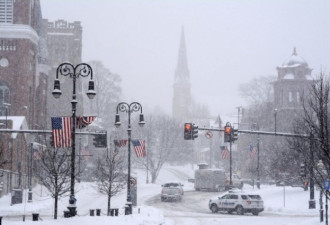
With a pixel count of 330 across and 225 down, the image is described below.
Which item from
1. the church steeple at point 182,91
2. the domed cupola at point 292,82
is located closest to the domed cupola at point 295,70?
the domed cupola at point 292,82

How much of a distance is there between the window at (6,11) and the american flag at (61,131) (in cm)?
3300

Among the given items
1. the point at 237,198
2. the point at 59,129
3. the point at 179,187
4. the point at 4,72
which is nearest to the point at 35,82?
the point at 4,72

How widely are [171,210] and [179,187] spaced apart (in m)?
9.36

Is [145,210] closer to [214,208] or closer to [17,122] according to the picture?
[214,208]

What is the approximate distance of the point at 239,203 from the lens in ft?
135

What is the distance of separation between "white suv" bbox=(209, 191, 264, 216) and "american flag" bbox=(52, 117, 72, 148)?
1802 centimetres

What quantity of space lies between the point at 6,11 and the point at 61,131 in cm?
3361

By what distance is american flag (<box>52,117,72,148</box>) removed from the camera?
2642 centimetres

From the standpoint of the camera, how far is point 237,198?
4128 centimetres

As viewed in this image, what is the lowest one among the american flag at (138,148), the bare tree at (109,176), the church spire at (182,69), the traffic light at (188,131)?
the bare tree at (109,176)

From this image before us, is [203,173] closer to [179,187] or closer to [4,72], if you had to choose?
[179,187]

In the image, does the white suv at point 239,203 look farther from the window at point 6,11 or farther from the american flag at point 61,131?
the window at point 6,11

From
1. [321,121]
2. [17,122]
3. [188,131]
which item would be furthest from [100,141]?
[17,122]

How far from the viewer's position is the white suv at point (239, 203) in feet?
133
